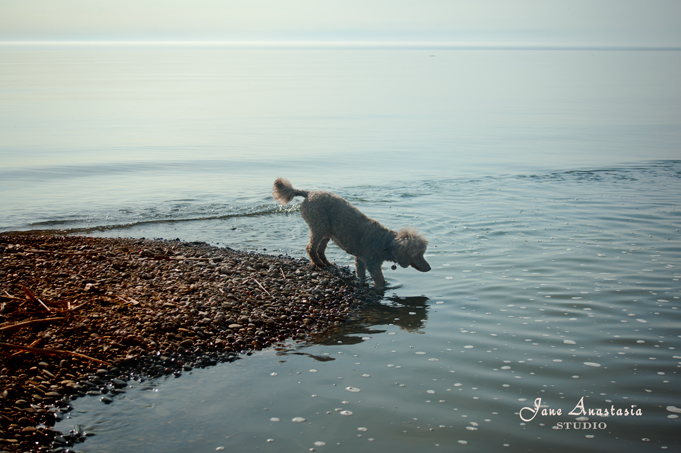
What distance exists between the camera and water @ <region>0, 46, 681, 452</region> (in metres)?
5.48

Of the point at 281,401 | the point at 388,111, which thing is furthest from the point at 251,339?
the point at 388,111

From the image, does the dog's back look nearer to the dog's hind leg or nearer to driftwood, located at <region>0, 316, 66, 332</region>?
the dog's hind leg

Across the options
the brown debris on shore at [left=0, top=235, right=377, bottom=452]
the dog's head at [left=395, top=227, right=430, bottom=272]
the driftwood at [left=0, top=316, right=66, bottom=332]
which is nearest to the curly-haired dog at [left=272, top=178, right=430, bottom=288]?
the dog's head at [left=395, top=227, right=430, bottom=272]

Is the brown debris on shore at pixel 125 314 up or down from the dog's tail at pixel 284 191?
down

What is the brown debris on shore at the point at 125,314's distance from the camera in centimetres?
563

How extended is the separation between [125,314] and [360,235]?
445 centimetres

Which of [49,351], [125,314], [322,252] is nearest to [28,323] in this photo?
[49,351]

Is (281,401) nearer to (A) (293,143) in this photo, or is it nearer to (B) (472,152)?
(B) (472,152)

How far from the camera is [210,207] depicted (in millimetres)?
15586

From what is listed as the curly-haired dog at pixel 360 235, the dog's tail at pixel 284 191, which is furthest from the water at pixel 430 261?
the dog's tail at pixel 284 191

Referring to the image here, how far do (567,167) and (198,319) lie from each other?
18.1 meters

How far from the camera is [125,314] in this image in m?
7.16

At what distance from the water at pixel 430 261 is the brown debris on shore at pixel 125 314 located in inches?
13.9

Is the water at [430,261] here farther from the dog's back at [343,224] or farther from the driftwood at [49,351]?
the dog's back at [343,224]
